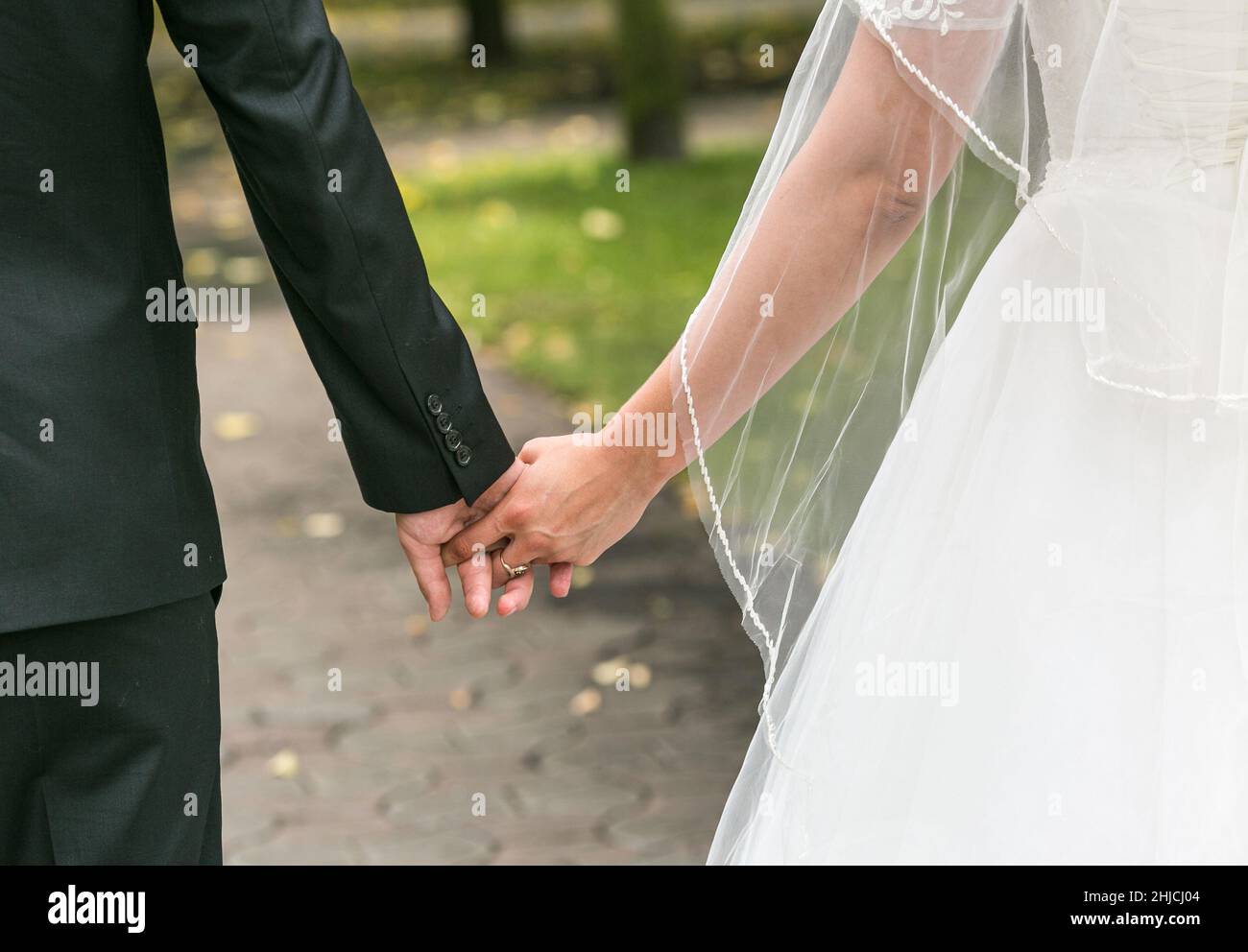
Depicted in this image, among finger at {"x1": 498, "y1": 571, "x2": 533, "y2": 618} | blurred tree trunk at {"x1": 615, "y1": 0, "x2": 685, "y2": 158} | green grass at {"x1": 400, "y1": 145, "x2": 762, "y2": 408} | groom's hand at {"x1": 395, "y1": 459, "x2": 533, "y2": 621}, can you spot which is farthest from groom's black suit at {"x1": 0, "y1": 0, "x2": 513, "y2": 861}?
blurred tree trunk at {"x1": 615, "y1": 0, "x2": 685, "y2": 158}

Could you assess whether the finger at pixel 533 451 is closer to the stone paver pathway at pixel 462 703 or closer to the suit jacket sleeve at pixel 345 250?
the suit jacket sleeve at pixel 345 250

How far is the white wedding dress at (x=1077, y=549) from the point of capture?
76.3 inches

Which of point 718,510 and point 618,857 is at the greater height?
point 718,510

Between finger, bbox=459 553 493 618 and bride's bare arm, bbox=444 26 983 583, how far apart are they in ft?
1.16

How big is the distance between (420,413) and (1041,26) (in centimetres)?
99

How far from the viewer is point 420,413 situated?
234cm

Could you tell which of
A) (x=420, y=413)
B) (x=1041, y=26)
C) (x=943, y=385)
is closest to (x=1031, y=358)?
(x=943, y=385)

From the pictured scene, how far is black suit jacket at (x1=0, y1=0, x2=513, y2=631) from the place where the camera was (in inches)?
75.9

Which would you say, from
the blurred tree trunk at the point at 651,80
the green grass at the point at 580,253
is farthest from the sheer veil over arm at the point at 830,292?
the blurred tree trunk at the point at 651,80

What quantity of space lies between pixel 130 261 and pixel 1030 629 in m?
1.21

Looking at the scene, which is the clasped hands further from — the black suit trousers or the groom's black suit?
the black suit trousers

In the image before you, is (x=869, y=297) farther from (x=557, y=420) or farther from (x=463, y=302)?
(x=463, y=302)

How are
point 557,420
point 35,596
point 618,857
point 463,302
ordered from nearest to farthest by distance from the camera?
point 35,596 → point 618,857 → point 557,420 → point 463,302

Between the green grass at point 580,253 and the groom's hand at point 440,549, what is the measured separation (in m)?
4.22
